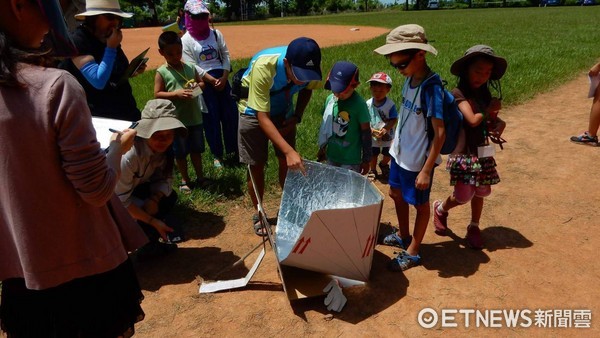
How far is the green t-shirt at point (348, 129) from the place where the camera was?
339 cm

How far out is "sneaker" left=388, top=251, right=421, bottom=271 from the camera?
123 inches

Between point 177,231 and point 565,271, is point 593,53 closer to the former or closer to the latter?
point 565,271

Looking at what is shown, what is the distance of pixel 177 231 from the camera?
3.66m

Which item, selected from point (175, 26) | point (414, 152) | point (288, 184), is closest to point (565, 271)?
point (414, 152)

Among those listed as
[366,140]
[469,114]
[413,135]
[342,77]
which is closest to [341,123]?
[366,140]

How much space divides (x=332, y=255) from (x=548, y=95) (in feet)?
24.1

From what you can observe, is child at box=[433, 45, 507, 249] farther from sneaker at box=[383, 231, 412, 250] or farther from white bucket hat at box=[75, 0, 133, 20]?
white bucket hat at box=[75, 0, 133, 20]

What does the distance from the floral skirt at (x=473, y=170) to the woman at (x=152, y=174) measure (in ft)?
6.42

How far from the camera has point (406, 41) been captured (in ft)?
9.09

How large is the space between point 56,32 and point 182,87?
118 inches

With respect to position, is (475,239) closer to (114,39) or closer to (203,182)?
(203,182)
